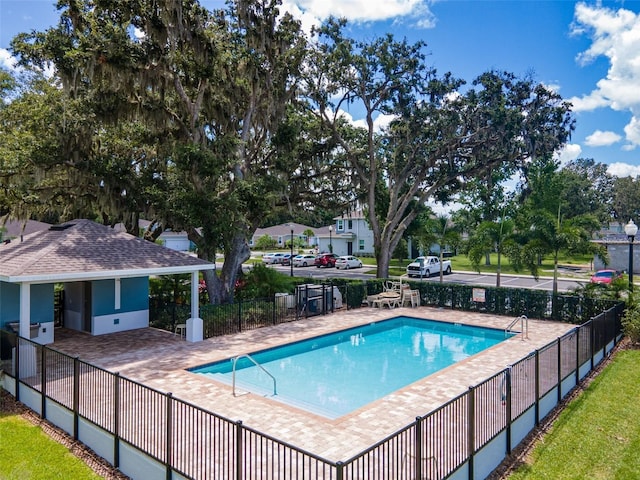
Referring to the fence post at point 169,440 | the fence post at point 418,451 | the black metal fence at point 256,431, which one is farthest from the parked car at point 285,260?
the fence post at point 418,451

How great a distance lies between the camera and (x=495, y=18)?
1600 cm

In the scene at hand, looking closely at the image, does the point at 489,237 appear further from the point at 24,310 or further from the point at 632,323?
the point at 24,310

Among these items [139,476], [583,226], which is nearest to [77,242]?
[139,476]

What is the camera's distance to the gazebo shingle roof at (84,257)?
10.8 metres

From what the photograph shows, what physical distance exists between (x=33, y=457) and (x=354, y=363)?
7991 millimetres

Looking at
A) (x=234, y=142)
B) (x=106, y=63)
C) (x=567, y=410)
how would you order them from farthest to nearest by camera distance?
(x=234, y=142)
(x=106, y=63)
(x=567, y=410)

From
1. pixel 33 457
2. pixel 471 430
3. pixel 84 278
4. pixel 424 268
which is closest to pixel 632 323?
pixel 471 430

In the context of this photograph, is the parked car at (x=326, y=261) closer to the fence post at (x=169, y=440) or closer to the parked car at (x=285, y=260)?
the parked car at (x=285, y=260)

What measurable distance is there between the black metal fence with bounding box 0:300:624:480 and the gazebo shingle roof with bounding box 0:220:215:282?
1.80m

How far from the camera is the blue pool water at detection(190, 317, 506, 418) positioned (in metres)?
10.2

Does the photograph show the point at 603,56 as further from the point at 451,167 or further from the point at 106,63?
the point at 106,63

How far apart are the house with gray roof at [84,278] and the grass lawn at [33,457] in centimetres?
328

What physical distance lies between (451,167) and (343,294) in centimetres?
1139

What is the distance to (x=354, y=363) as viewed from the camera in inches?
504
